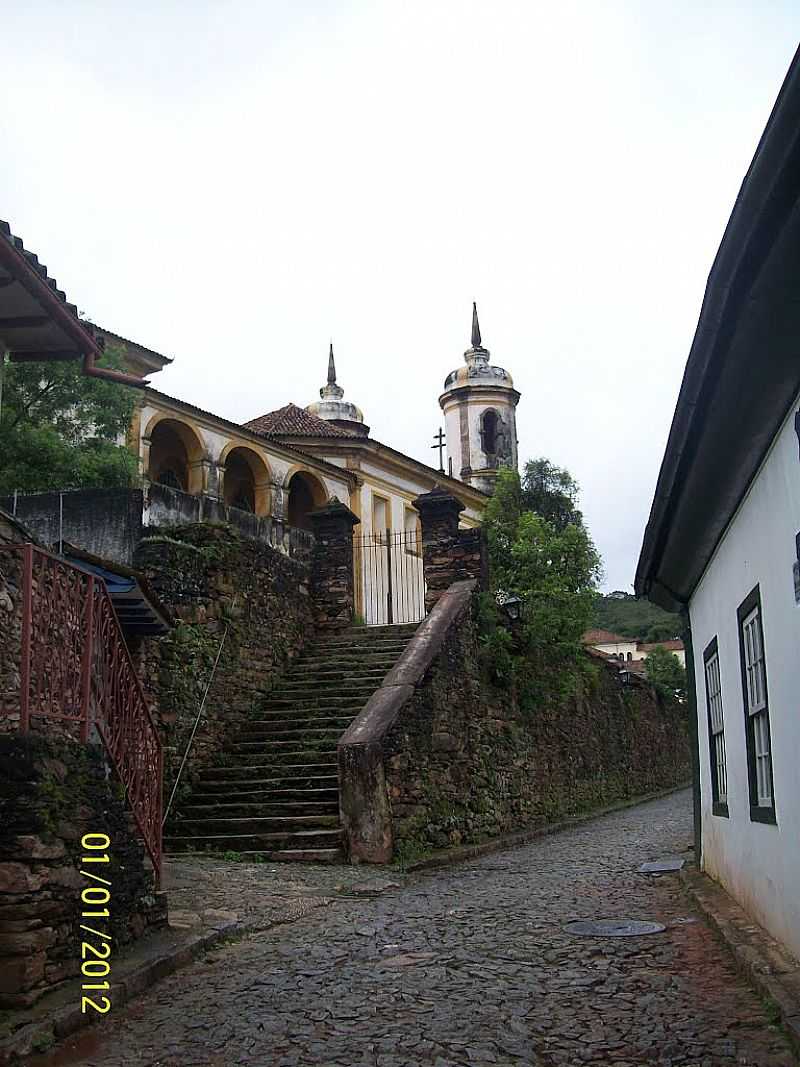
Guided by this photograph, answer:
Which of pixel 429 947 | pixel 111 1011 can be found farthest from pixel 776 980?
pixel 111 1011

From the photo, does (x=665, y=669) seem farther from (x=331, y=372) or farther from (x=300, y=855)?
(x=300, y=855)

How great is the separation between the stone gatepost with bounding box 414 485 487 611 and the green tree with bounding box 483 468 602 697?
56 centimetres

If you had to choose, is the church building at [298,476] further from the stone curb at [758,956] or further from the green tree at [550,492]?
the stone curb at [758,956]

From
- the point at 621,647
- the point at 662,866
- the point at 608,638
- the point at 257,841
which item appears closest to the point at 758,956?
the point at 662,866

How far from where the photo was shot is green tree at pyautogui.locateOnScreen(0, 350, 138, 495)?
17.0 meters

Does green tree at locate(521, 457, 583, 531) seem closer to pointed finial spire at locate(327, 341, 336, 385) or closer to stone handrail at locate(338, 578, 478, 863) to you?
pointed finial spire at locate(327, 341, 336, 385)

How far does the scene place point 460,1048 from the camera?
14.9ft

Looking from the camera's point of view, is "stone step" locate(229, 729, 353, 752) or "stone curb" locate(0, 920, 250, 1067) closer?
"stone curb" locate(0, 920, 250, 1067)

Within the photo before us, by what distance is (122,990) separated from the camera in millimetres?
5410

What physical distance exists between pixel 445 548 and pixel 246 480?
42.4 ft

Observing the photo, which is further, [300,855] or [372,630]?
[372,630]

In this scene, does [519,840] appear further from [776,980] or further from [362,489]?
[362,489]

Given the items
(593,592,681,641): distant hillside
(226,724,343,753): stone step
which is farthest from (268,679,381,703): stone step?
(593,592,681,641): distant hillside

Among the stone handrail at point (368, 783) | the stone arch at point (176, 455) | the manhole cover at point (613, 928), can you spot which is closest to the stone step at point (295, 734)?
the stone handrail at point (368, 783)
